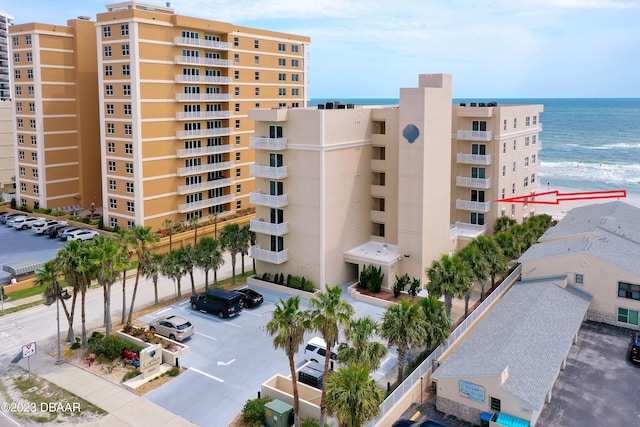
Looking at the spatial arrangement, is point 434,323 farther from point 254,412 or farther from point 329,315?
point 254,412

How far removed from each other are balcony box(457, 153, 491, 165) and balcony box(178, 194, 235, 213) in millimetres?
28246

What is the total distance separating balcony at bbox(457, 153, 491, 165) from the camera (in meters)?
53.8

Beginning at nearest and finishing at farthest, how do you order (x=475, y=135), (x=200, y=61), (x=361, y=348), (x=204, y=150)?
(x=361, y=348) → (x=475, y=135) → (x=200, y=61) → (x=204, y=150)

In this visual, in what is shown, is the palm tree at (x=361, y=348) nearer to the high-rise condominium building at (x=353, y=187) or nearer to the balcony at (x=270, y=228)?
the high-rise condominium building at (x=353, y=187)

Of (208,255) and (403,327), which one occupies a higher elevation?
(208,255)

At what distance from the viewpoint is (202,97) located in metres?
Answer: 61.0

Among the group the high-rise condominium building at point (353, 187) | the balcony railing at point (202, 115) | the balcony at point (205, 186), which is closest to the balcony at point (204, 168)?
the balcony at point (205, 186)

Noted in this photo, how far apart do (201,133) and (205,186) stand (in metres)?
6.18

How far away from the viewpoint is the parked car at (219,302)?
127ft

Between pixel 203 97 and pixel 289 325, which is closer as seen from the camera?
pixel 289 325

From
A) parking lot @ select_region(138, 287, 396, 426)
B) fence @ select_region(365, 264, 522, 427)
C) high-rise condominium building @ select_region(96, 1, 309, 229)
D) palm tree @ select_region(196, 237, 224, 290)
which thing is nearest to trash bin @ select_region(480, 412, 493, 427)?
fence @ select_region(365, 264, 522, 427)

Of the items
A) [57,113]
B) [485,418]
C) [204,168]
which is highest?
[57,113]

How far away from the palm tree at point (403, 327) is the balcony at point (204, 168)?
3808 centimetres

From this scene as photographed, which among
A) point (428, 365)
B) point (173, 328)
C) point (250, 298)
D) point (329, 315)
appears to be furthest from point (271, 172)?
point (329, 315)
